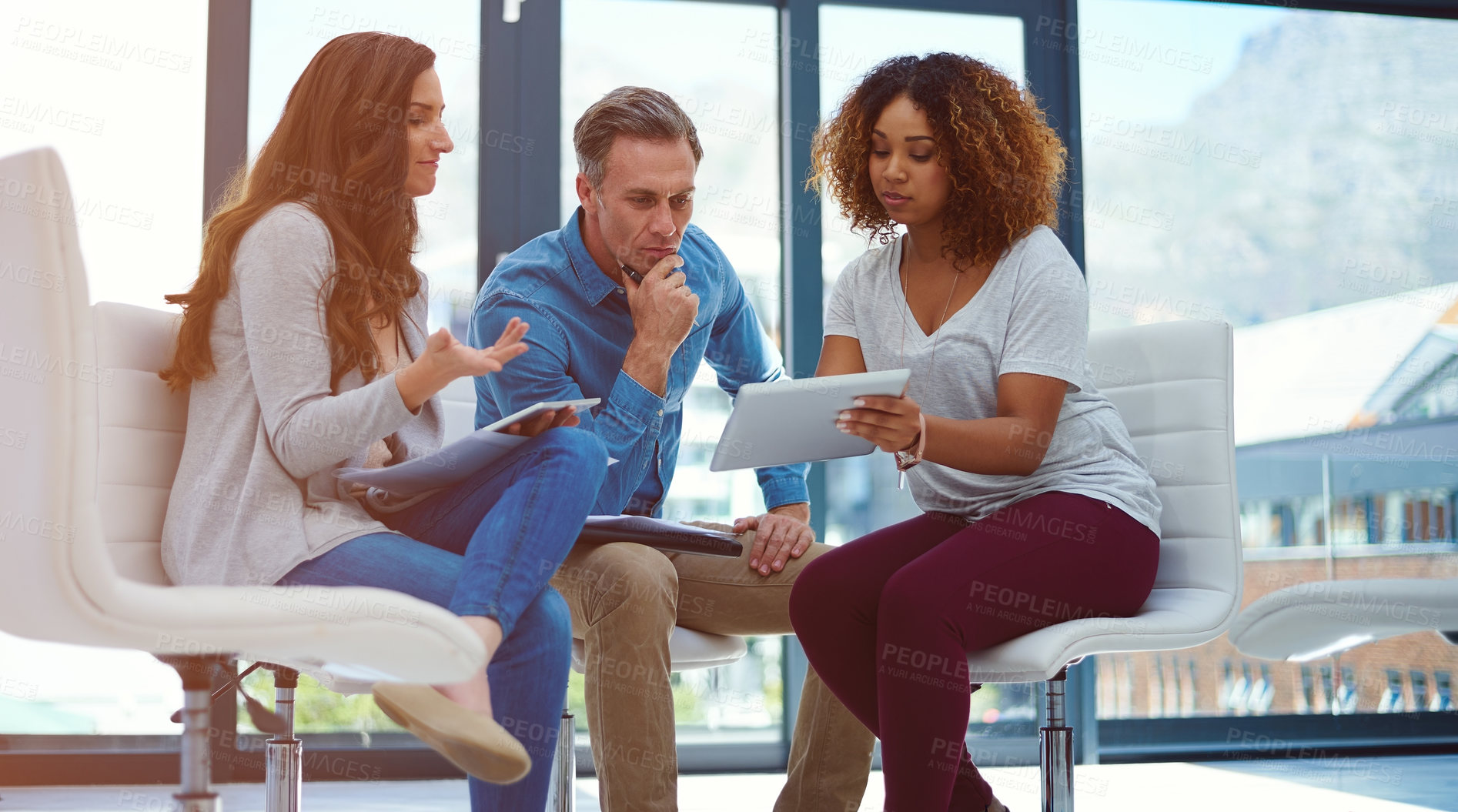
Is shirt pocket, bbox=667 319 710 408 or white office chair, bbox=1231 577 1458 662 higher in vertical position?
shirt pocket, bbox=667 319 710 408

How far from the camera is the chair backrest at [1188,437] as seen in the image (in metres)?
1.72

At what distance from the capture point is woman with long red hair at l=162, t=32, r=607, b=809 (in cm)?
131

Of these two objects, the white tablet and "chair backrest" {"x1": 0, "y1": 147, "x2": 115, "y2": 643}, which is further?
the white tablet

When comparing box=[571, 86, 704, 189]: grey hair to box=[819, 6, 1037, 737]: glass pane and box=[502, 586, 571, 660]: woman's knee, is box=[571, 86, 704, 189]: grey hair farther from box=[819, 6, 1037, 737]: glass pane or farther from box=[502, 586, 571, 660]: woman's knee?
box=[819, 6, 1037, 737]: glass pane

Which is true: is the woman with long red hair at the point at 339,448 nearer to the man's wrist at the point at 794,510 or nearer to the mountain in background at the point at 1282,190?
the man's wrist at the point at 794,510

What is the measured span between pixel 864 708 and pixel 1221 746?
207cm

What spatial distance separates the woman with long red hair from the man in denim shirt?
0.22 meters

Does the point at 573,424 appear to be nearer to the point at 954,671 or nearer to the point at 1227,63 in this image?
the point at 954,671

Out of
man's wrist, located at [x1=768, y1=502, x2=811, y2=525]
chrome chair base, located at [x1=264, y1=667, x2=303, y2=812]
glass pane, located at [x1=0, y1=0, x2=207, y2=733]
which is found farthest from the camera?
glass pane, located at [x1=0, y1=0, x2=207, y2=733]

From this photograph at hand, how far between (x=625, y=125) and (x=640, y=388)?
468 mm

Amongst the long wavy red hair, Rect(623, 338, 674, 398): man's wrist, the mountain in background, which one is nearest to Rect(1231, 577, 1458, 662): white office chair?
Rect(623, 338, 674, 398): man's wrist

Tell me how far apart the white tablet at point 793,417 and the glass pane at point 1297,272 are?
1950 mm

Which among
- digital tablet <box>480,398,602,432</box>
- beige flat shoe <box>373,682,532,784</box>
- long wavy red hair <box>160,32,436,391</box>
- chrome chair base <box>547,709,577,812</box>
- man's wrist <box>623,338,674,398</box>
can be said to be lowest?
chrome chair base <box>547,709,577,812</box>

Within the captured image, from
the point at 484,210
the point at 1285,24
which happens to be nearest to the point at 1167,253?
the point at 1285,24
